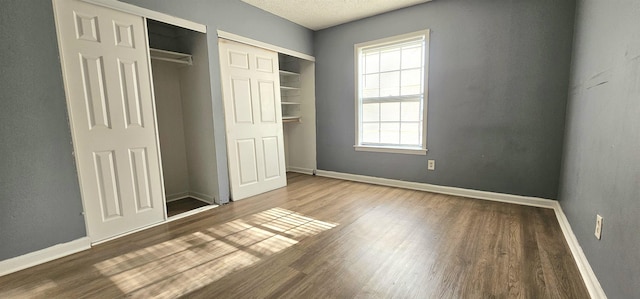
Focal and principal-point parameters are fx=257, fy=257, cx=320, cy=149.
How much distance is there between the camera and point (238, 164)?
3.40 m

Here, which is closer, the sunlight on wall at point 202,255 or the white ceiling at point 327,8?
the sunlight on wall at point 202,255

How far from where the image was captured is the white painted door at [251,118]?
325 cm

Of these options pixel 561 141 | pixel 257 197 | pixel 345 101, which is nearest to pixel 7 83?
pixel 257 197

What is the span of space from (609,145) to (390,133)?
8.37 feet

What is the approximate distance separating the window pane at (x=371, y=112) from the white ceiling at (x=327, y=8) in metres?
1.32

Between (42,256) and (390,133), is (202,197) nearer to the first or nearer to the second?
A: (42,256)

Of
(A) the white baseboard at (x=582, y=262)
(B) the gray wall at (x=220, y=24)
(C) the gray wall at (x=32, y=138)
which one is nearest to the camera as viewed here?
(A) the white baseboard at (x=582, y=262)

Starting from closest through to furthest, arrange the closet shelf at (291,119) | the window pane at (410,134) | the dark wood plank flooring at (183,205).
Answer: the dark wood plank flooring at (183,205)
the window pane at (410,134)
the closet shelf at (291,119)

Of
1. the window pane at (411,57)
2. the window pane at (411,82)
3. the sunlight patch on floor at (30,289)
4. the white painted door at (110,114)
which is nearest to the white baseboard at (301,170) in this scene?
the window pane at (411,82)

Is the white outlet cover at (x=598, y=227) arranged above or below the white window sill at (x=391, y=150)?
below

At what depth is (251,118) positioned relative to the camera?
3.52 meters

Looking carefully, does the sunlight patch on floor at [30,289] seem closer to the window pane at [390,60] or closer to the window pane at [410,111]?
the window pane at [410,111]

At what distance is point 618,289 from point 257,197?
128 inches

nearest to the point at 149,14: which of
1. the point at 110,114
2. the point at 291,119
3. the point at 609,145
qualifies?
the point at 110,114
